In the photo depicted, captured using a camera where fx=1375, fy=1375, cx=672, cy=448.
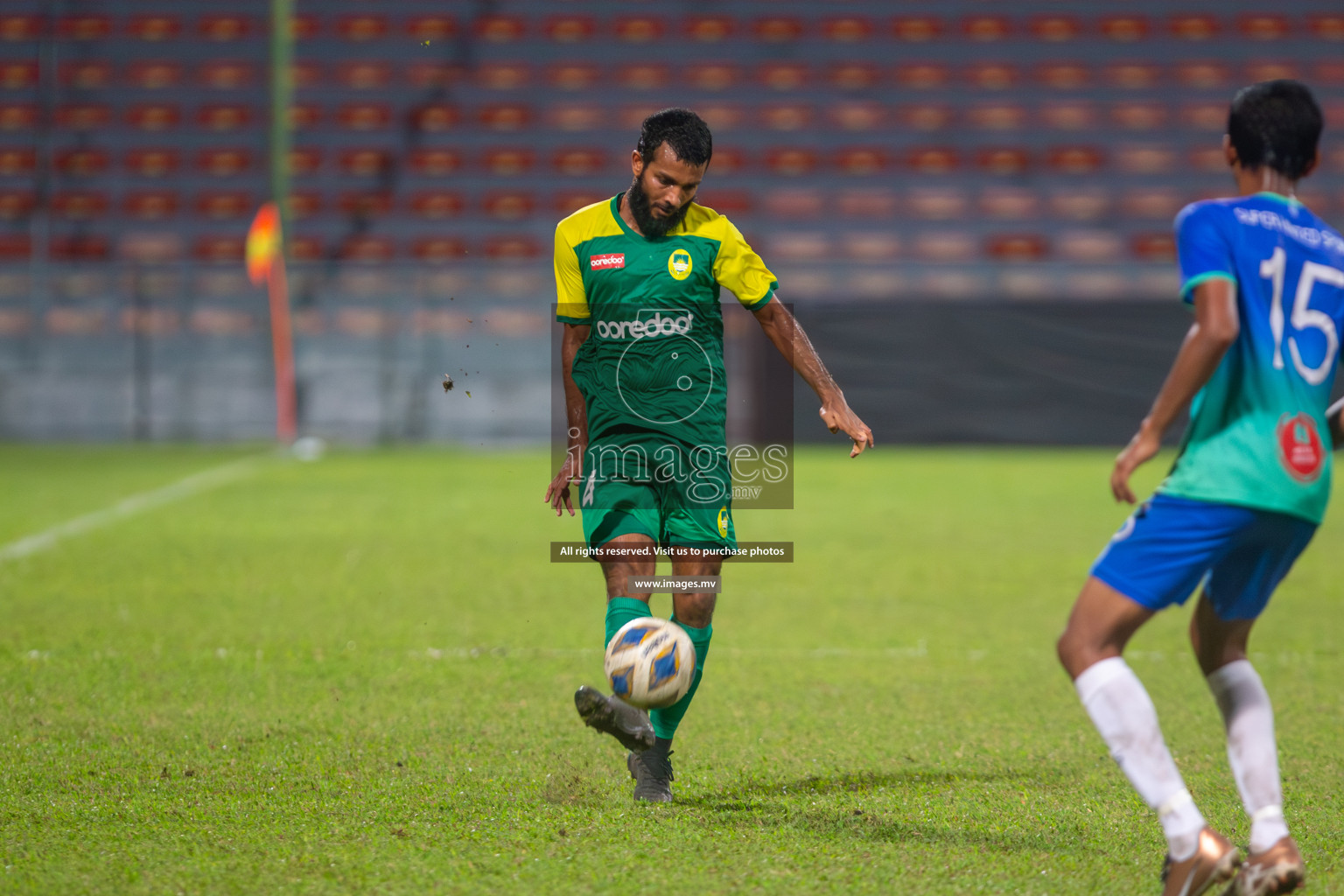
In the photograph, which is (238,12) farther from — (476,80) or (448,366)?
(448,366)

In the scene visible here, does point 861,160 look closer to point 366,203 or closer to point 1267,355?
point 366,203

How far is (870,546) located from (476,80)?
1469 centimetres

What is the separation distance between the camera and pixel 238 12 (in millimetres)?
22375

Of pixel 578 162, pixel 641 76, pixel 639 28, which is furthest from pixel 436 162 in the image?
pixel 639 28

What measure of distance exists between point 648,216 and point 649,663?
1.20 m

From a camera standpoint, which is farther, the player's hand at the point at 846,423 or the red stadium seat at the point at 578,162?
the red stadium seat at the point at 578,162

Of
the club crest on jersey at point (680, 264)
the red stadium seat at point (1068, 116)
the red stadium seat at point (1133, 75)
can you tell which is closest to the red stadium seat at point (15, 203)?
the red stadium seat at point (1068, 116)

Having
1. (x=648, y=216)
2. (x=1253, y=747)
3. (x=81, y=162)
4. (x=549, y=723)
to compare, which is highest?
(x=81, y=162)

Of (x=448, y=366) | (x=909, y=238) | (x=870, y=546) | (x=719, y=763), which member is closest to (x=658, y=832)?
(x=719, y=763)

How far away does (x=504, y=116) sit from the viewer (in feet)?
70.9

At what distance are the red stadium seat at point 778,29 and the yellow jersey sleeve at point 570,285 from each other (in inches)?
758

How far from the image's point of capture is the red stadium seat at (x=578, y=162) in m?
20.9

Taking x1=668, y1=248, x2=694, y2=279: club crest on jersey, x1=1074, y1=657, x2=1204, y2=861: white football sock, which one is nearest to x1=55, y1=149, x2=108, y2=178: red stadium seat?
x1=668, y1=248, x2=694, y2=279: club crest on jersey

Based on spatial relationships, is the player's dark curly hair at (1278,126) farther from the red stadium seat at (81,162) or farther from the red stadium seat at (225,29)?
the red stadium seat at (225,29)
